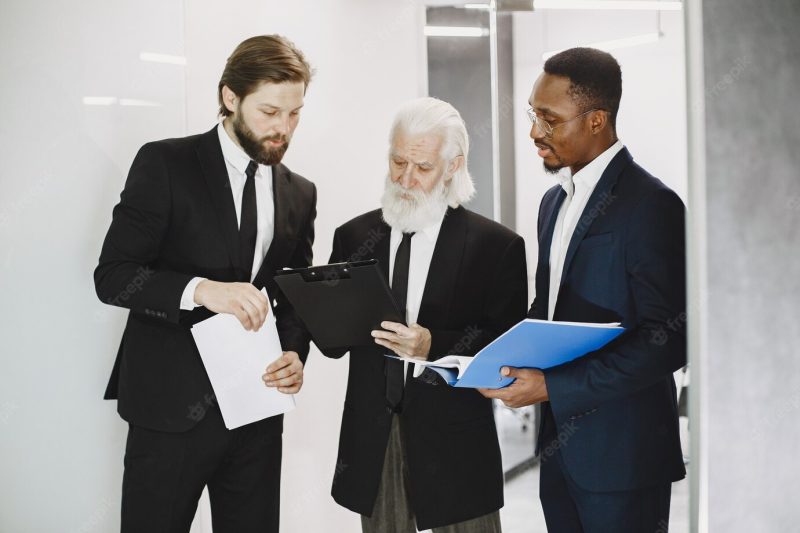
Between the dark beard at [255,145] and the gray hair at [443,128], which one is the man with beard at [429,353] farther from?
the dark beard at [255,145]

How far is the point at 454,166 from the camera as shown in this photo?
2324 mm

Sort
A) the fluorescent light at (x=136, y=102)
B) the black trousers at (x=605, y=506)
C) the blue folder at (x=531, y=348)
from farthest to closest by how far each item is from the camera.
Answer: the fluorescent light at (x=136, y=102) < the black trousers at (x=605, y=506) < the blue folder at (x=531, y=348)

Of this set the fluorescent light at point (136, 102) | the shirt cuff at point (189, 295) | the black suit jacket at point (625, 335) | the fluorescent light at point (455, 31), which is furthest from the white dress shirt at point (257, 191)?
the fluorescent light at point (455, 31)

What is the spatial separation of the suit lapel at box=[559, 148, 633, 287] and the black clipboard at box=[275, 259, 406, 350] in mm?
449

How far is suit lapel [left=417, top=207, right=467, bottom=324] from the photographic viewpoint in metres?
2.16

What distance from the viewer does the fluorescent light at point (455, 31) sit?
10.2ft

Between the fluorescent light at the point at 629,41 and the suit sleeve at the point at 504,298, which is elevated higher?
the fluorescent light at the point at 629,41

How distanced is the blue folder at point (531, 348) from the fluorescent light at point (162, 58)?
1652 mm

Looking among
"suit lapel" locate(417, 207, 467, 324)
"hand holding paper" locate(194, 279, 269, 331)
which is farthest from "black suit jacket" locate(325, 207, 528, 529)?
"hand holding paper" locate(194, 279, 269, 331)

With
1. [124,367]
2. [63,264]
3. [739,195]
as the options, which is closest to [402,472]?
[124,367]

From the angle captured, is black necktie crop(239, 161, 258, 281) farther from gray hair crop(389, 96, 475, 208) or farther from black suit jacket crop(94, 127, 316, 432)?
gray hair crop(389, 96, 475, 208)

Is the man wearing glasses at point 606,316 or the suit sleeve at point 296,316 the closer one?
the man wearing glasses at point 606,316

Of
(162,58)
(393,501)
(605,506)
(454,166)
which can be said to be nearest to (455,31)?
(454,166)

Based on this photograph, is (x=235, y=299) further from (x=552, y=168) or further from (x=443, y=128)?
(x=552, y=168)
